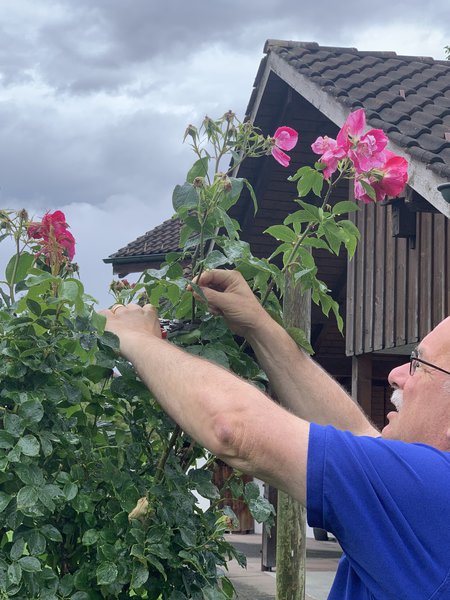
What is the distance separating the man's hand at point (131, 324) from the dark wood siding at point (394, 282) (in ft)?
14.6

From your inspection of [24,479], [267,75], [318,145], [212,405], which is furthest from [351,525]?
[267,75]

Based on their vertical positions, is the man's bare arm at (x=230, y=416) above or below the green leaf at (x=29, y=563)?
above

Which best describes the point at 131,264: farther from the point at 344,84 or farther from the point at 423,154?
the point at 423,154

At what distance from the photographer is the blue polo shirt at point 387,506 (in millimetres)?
1646

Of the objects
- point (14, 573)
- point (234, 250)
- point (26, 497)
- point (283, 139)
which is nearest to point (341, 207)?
point (283, 139)

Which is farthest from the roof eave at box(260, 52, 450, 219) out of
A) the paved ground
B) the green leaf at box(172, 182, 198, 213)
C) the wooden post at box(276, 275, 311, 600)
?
the paved ground

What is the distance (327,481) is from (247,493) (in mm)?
986

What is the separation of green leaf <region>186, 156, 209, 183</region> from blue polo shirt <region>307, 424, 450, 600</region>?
900mm

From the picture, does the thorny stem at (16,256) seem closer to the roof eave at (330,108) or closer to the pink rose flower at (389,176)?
the pink rose flower at (389,176)

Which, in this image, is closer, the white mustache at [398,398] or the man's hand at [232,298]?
the white mustache at [398,398]

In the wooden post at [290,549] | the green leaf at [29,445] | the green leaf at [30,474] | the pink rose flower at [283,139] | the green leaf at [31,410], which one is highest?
the pink rose flower at [283,139]

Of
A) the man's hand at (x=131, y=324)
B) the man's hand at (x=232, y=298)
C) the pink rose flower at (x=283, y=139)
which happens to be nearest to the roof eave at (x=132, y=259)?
the pink rose flower at (x=283, y=139)

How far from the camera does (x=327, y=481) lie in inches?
64.7

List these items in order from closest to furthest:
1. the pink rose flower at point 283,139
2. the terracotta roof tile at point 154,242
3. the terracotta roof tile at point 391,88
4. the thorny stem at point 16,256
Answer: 1. the thorny stem at point 16,256
2. the pink rose flower at point 283,139
3. the terracotta roof tile at point 391,88
4. the terracotta roof tile at point 154,242
